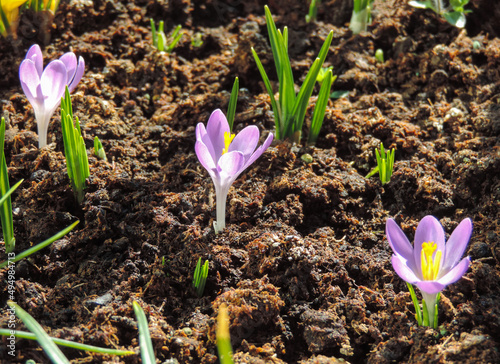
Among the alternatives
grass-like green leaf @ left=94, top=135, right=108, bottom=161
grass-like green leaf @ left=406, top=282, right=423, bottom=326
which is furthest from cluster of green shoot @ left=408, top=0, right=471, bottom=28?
grass-like green leaf @ left=94, top=135, right=108, bottom=161

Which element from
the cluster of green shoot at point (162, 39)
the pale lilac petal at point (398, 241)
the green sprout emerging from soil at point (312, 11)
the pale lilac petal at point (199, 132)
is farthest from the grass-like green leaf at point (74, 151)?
the green sprout emerging from soil at point (312, 11)

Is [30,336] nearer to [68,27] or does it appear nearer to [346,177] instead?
[346,177]

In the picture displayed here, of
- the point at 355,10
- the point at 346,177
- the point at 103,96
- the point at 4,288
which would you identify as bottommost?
the point at 4,288

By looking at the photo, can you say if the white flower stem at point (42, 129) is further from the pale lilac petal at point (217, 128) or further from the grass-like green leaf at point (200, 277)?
the grass-like green leaf at point (200, 277)

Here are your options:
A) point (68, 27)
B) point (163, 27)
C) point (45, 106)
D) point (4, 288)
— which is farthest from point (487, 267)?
point (68, 27)

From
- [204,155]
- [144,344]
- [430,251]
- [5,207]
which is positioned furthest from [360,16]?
[144,344]

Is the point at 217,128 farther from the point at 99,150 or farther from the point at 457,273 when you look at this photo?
the point at 457,273

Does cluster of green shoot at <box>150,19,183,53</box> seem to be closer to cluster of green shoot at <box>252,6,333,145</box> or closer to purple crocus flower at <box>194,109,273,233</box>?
cluster of green shoot at <box>252,6,333,145</box>
